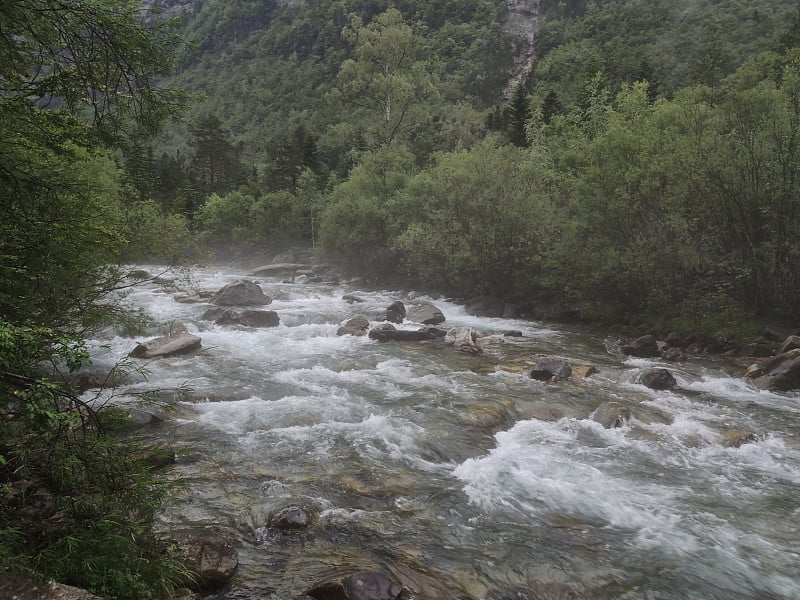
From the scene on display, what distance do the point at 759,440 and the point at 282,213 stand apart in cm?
5116

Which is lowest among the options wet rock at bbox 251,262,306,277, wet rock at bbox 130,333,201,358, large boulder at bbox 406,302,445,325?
wet rock at bbox 251,262,306,277

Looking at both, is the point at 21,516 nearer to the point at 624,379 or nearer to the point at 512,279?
the point at 624,379

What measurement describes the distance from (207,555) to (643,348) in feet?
57.1

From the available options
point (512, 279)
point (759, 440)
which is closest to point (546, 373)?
point (759, 440)

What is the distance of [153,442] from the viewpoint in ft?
33.0

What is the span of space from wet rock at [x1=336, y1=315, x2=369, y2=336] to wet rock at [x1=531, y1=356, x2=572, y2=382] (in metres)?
8.15

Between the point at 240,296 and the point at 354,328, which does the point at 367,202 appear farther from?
the point at 354,328

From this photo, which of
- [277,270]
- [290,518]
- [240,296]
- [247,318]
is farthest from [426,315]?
[277,270]

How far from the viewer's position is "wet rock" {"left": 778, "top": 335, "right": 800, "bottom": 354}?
16375 mm

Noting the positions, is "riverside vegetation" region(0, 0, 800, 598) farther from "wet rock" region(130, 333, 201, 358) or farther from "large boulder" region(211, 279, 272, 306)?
"large boulder" region(211, 279, 272, 306)

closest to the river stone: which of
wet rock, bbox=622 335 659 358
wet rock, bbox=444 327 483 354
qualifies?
wet rock, bbox=444 327 483 354

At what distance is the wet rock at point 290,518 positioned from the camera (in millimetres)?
7219

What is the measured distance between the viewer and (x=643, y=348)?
1881 centimetres

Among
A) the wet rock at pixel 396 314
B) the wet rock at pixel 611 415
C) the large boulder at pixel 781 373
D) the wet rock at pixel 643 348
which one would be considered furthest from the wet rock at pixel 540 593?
the wet rock at pixel 396 314
